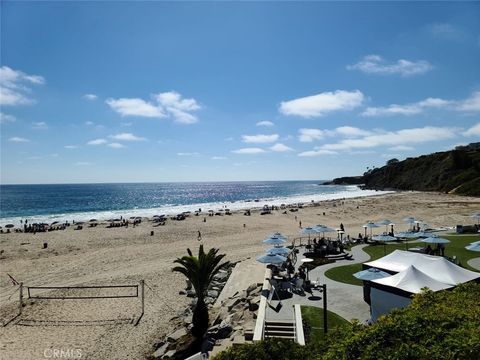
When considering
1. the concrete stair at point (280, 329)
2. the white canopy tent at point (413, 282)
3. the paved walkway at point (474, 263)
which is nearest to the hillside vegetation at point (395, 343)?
the white canopy tent at point (413, 282)

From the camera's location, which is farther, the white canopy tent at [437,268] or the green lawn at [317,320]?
the white canopy tent at [437,268]

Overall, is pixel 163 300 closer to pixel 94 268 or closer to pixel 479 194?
pixel 94 268

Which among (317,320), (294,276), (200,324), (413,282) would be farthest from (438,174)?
(200,324)

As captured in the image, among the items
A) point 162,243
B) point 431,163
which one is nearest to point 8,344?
point 162,243

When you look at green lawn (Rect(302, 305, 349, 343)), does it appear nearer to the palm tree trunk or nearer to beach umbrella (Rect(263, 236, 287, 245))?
the palm tree trunk

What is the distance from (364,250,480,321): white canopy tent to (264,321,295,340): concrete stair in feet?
10.5

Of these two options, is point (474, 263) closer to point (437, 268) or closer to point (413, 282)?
point (437, 268)

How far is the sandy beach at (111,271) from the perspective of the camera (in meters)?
15.0

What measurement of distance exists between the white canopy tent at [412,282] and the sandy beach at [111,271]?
9.25 meters

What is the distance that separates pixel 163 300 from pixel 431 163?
127 metres

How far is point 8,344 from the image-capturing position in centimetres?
1464

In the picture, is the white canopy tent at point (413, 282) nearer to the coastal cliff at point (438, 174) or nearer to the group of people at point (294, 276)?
the group of people at point (294, 276)

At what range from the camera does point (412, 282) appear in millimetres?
12344

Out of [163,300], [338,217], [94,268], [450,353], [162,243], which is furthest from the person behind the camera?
[338,217]
